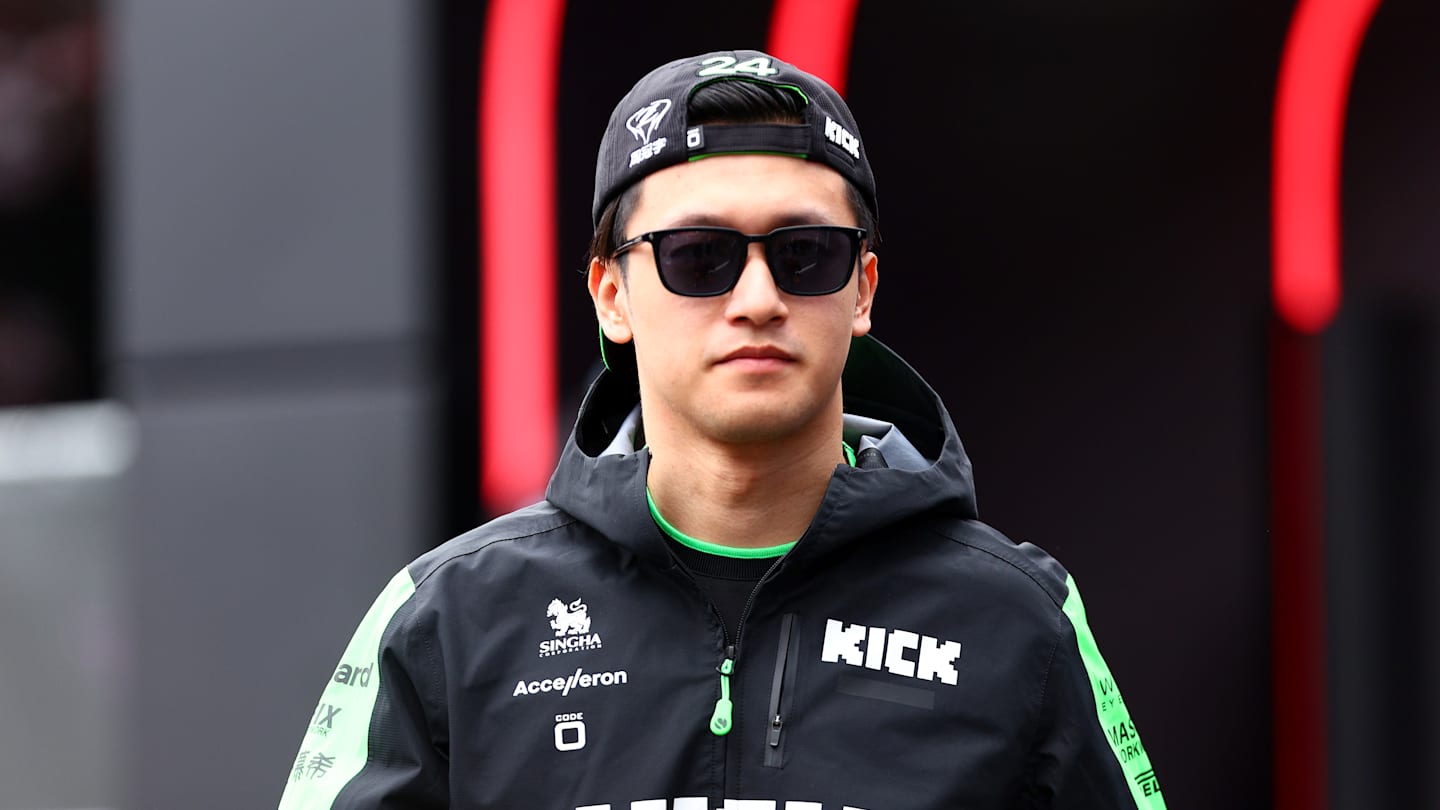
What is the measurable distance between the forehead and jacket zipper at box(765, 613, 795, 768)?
0.47 meters

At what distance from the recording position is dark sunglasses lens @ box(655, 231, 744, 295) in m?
1.96

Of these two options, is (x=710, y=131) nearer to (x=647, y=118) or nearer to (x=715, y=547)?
(x=647, y=118)

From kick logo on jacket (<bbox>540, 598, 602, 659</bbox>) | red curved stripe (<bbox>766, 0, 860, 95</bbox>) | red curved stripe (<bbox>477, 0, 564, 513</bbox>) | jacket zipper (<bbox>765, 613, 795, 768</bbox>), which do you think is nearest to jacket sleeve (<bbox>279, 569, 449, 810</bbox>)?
kick logo on jacket (<bbox>540, 598, 602, 659</bbox>)

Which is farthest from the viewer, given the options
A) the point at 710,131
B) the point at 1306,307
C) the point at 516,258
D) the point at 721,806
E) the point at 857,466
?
the point at 1306,307

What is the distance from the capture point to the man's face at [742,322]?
6.37 ft

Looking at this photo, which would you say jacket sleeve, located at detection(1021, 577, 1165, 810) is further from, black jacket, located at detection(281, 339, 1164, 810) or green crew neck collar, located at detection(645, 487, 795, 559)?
green crew neck collar, located at detection(645, 487, 795, 559)

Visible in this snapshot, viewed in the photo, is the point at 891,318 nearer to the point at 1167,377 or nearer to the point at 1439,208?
the point at 1167,377

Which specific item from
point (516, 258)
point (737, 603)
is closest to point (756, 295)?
point (737, 603)

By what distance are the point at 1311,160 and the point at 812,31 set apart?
1430mm

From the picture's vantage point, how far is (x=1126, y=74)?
491 cm

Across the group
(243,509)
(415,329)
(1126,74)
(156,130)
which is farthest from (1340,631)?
(156,130)

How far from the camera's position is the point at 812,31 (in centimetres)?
423

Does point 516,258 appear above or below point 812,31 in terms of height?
below

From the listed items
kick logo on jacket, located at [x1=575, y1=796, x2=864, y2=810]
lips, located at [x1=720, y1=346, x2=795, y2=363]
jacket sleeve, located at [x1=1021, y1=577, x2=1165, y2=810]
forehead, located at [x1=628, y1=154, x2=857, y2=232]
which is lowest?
kick logo on jacket, located at [x1=575, y1=796, x2=864, y2=810]
